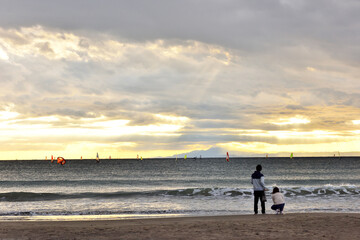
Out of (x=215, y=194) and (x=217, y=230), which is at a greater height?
(x=217, y=230)

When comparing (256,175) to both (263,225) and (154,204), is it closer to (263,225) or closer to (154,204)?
(263,225)

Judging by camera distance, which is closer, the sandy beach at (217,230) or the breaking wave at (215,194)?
the sandy beach at (217,230)

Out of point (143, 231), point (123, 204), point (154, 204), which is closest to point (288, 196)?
point (154, 204)

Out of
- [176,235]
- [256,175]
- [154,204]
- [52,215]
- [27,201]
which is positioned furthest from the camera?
[27,201]

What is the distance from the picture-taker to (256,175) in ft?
59.8

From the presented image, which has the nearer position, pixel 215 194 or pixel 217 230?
pixel 217 230

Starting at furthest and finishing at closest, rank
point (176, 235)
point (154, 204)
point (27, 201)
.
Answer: point (27, 201), point (154, 204), point (176, 235)

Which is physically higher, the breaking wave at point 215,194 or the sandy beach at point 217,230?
the sandy beach at point 217,230

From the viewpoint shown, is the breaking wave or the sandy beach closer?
the sandy beach

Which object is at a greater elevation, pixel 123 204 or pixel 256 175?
pixel 256 175

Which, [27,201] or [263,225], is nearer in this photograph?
[263,225]

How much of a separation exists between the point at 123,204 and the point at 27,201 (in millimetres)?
9065

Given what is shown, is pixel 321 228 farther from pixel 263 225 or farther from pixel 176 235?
pixel 176 235

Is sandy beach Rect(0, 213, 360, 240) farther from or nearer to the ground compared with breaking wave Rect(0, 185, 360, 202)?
farther from the ground
